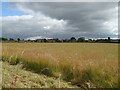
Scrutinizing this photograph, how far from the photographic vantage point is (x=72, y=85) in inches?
240

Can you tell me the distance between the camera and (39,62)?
7.89m

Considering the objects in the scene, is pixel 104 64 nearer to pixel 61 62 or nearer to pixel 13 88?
pixel 61 62

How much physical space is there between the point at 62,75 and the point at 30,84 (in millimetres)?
1334

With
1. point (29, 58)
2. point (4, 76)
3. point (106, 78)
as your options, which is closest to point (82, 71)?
point (106, 78)

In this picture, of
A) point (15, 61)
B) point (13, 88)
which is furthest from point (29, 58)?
point (13, 88)

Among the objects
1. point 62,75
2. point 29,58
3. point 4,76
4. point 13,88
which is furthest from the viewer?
point 29,58

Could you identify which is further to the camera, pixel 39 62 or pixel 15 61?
pixel 15 61

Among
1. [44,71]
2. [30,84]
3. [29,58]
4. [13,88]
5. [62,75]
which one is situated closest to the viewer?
[13,88]

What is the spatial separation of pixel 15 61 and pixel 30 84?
3.54 metres

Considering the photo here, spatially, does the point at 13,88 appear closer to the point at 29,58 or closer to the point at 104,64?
the point at 104,64

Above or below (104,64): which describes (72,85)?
below

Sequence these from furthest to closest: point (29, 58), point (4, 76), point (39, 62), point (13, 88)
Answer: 1. point (29, 58)
2. point (39, 62)
3. point (4, 76)
4. point (13, 88)

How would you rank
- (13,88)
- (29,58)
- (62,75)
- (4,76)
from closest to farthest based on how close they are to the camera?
(13,88) < (4,76) < (62,75) < (29,58)

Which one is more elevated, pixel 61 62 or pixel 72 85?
pixel 61 62
